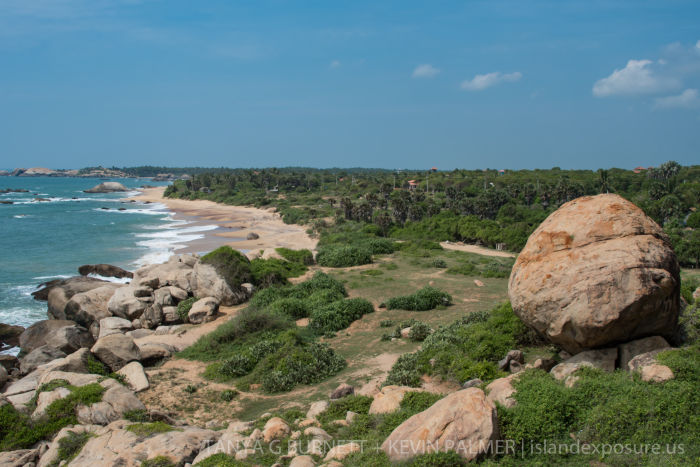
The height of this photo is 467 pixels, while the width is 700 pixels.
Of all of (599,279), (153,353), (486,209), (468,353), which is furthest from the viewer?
(486,209)

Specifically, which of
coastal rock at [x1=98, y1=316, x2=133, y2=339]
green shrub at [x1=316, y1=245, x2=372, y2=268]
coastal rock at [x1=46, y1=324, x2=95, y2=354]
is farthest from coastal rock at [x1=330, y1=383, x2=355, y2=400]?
green shrub at [x1=316, y1=245, x2=372, y2=268]

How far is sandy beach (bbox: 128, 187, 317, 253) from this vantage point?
4866 cm

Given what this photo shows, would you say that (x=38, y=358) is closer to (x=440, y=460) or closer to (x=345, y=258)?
(x=440, y=460)

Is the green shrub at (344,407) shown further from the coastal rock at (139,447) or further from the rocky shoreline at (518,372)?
the coastal rock at (139,447)

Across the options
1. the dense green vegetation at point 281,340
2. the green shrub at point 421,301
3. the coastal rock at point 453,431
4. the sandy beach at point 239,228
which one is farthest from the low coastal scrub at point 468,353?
the sandy beach at point 239,228

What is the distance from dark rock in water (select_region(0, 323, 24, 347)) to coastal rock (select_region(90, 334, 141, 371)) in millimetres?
10184

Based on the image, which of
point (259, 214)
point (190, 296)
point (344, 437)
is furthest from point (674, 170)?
point (344, 437)

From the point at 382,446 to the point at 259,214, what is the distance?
76368 mm

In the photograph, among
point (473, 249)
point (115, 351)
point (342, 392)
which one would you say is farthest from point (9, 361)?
point (473, 249)

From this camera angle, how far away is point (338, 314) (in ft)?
65.7

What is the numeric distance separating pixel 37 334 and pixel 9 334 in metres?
3.87

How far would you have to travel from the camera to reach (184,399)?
13812mm

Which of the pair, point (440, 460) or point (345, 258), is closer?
point (440, 460)

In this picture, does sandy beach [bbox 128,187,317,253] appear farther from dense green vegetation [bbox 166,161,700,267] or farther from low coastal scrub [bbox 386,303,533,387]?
low coastal scrub [bbox 386,303,533,387]
